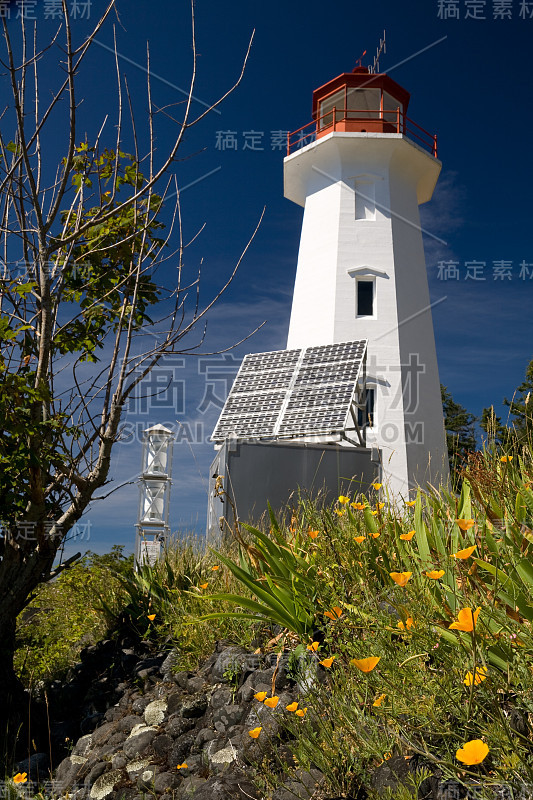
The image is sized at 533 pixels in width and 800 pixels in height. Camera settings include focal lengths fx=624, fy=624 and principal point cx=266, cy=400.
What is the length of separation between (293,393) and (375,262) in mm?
6307

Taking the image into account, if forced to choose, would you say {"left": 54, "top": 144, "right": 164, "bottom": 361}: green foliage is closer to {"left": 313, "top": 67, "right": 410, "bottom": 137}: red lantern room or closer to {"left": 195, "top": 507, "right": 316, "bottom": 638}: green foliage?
{"left": 195, "top": 507, "right": 316, "bottom": 638}: green foliage

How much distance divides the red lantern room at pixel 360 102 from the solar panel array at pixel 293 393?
28.9 feet

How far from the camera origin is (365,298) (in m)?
18.3

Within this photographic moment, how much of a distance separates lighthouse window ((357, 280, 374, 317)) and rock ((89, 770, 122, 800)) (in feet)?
49.6

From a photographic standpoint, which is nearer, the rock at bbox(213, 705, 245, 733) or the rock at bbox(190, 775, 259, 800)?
the rock at bbox(190, 775, 259, 800)

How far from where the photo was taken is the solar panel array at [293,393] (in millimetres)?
12914

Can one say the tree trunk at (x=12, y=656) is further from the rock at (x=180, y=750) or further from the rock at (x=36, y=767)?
the rock at (x=180, y=750)

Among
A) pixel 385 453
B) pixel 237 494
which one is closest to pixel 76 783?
pixel 237 494

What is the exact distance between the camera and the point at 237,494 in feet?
32.8

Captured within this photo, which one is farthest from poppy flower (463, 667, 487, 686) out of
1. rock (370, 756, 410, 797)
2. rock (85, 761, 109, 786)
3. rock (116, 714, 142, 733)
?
rock (116, 714, 142, 733)

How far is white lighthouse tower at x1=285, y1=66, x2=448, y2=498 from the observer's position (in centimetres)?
1717

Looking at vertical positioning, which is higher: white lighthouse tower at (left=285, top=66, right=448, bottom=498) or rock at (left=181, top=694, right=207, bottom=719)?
white lighthouse tower at (left=285, top=66, right=448, bottom=498)

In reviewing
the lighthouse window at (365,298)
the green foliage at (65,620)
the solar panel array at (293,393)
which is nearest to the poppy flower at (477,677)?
the green foliage at (65,620)

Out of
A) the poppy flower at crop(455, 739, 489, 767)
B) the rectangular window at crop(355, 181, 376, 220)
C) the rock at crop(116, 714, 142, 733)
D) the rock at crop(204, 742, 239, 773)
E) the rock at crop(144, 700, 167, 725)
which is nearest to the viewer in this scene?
the poppy flower at crop(455, 739, 489, 767)
